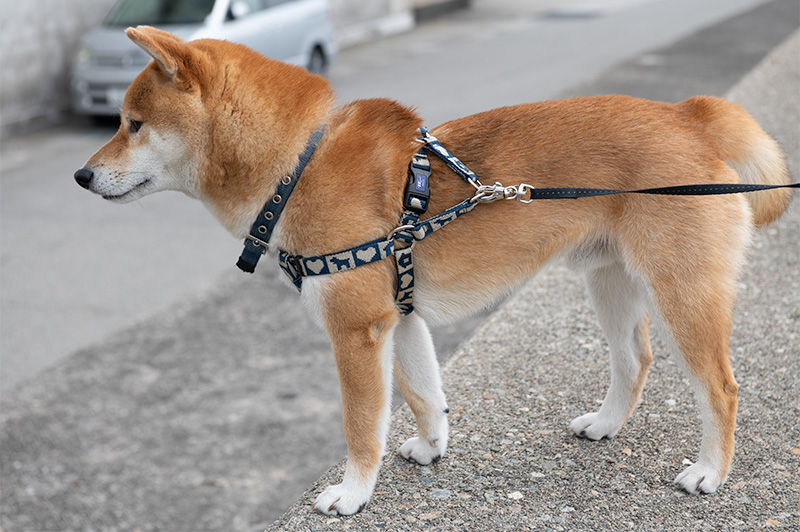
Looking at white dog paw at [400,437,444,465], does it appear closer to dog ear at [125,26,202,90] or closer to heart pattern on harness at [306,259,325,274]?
heart pattern on harness at [306,259,325,274]

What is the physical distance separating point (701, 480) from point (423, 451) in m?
0.99

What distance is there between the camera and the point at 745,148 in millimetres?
2863

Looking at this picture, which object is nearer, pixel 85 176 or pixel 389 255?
pixel 389 255

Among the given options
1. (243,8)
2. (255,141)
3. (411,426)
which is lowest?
(243,8)

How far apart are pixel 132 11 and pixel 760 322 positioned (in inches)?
443

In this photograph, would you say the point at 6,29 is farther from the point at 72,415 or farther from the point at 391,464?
the point at 391,464

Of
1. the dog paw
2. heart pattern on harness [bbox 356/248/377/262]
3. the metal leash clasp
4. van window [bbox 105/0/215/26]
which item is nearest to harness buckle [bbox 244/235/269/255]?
heart pattern on harness [bbox 356/248/377/262]

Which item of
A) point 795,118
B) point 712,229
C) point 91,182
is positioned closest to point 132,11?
point 795,118

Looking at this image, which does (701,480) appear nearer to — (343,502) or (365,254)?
(343,502)

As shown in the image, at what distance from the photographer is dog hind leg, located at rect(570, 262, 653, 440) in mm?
3066

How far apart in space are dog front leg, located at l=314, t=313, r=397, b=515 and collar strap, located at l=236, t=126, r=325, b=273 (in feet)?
1.29

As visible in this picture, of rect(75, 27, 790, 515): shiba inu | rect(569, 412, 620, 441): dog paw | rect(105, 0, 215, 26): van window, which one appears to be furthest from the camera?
rect(105, 0, 215, 26): van window

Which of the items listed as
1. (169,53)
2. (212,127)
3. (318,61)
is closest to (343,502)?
(212,127)

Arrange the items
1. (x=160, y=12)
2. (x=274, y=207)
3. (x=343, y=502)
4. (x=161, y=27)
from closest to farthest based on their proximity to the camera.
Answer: (x=274, y=207)
(x=343, y=502)
(x=161, y=27)
(x=160, y=12)
